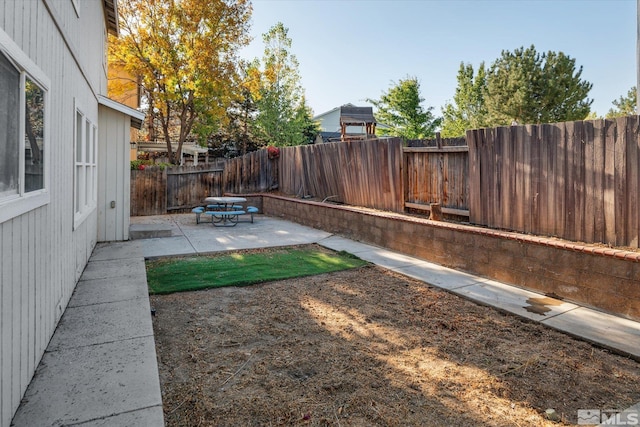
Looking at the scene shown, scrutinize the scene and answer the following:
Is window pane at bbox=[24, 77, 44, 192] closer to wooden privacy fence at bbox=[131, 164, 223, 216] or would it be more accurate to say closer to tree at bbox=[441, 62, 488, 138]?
wooden privacy fence at bbox=[131, 164, 223, 216]

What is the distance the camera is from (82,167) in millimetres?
5285

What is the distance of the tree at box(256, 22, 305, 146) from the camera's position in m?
25.1

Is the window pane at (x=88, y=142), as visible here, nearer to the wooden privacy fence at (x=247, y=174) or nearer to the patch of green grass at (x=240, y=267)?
the patch of green grass at (x=240, y=267)

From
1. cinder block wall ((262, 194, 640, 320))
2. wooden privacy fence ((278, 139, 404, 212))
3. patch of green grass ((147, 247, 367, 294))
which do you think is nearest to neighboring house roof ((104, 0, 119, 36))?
wooden privacy fence ((278, 139, 404, 212))

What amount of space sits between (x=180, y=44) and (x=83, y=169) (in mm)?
12307

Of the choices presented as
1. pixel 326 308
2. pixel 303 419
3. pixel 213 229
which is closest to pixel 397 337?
pixel 326 308

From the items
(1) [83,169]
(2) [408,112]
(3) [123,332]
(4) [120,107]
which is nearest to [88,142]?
(1) [83,169]

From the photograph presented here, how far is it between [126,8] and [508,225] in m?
16.5

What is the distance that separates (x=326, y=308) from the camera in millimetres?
4223

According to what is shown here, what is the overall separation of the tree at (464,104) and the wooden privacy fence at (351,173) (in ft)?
76.5

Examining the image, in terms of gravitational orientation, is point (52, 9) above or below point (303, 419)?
above

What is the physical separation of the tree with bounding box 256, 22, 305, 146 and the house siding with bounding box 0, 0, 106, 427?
21588 millimetres

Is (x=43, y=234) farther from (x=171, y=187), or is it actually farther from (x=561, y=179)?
(x=171, y=187)

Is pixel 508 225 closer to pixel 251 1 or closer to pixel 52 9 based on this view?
pixel 52 9
